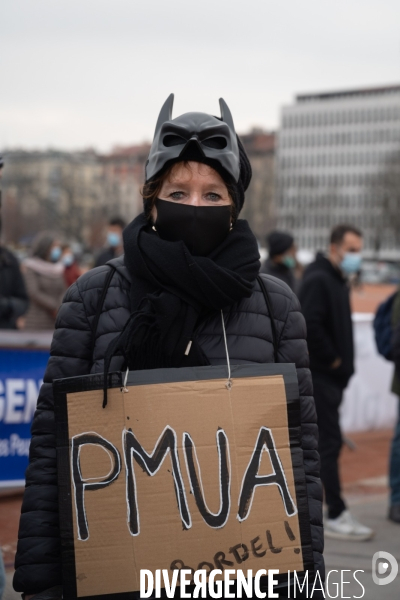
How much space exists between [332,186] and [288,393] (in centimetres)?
15077

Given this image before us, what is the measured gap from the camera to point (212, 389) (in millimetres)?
2475

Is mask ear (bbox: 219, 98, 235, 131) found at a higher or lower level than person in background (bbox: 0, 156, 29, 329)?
higher

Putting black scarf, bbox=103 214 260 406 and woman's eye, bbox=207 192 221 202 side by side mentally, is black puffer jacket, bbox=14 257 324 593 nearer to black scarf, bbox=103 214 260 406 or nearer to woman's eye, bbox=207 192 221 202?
black scarf, bbox=103 214 260 406

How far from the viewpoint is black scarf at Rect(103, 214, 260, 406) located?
2.53 m

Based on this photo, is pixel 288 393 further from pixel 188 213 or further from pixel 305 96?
pixel 305 96

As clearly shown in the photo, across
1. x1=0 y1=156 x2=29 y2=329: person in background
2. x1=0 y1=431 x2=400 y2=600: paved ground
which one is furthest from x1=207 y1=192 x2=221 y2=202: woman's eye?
x1=0 y1=156 x2=29 y2=329: person in background

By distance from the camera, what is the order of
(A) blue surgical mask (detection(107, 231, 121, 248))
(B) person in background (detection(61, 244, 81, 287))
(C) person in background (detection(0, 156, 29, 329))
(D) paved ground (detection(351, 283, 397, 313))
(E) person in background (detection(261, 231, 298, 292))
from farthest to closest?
(D) paved ground (detection(351, 283, 397, 313)), (B) person in background (detection(61, 244, 81, 287)), (A) blue surgical mask (detection(107, 231, 121, 248)), (E) person in background (detection(261, 231, 298, 292)), (C) person in background (detection(0, 156, 29, 329))

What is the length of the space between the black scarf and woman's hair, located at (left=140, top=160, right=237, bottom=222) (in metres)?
0.17

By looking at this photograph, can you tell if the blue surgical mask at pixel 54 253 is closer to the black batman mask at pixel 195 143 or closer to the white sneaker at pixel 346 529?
the white sneaker at pixel 346 529

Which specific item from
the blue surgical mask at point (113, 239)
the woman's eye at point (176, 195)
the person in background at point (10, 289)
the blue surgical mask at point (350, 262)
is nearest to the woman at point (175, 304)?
the woman's eye at point (176, 195)

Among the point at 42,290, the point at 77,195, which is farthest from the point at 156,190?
the point at 77,195

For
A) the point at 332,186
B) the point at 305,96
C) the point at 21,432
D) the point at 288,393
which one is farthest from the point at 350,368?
the point at 305,96

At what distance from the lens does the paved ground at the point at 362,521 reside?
5301 mm

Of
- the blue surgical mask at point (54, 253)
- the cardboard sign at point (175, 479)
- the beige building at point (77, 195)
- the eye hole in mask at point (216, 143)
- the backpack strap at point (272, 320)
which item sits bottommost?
the cardboard sign at point (175, 479)
